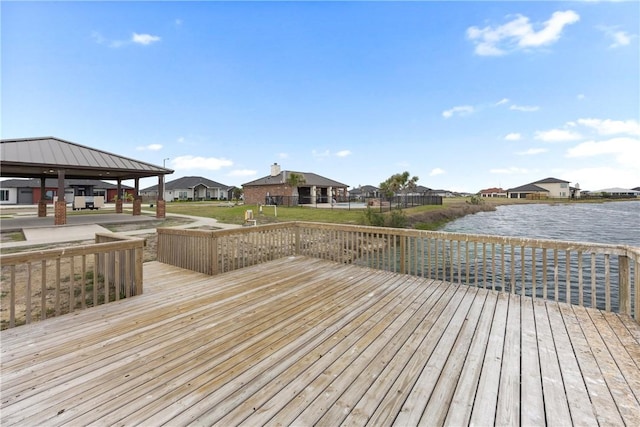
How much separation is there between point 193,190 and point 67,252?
5242 cm

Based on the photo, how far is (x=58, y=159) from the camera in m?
13.1

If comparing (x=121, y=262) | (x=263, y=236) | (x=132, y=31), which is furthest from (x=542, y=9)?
(x=132, y=31)

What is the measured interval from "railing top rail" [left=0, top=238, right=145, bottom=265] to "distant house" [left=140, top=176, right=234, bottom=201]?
5173 centimetres

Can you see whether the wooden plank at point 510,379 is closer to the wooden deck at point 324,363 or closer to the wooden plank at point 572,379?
the wooden deck at point 324,363

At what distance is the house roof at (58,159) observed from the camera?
39.9 feet

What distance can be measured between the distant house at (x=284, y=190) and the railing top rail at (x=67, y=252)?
25.7m

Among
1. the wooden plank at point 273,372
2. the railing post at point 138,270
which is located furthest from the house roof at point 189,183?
the wooden plank at point 273,372

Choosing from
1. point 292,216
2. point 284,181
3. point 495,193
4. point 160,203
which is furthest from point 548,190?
point 160,203

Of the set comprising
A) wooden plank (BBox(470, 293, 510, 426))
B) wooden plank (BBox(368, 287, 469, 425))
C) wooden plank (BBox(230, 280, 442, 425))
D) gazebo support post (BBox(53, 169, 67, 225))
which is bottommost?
wooden plank (BBox(470, 293, 510, 426))

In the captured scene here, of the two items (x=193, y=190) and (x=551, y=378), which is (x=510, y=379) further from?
(x=193, y=190)

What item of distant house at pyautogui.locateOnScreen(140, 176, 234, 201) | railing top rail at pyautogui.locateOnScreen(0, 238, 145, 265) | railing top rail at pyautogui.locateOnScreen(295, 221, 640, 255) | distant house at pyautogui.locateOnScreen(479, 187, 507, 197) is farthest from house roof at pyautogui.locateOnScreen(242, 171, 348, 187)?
distant house at pyautogui.locateOnScreen(479, 187, 507, 197)

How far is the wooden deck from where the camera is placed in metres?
1.72

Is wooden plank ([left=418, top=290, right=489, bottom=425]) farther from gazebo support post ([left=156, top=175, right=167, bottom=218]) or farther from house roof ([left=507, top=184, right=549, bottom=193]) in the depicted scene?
house roof ([left=507, top=184, right=549, bottom=193])

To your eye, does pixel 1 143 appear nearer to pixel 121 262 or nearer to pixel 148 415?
pixel 121 262
